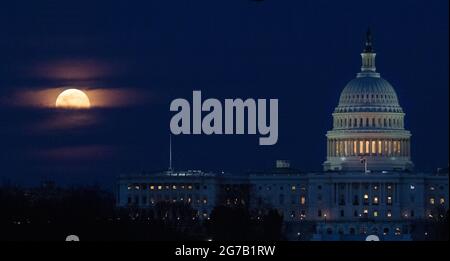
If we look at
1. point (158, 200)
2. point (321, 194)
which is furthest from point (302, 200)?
point (158, 200)

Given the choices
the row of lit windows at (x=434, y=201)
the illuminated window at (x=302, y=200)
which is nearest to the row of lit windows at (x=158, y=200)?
the illuminated window at (x=302, y=200)

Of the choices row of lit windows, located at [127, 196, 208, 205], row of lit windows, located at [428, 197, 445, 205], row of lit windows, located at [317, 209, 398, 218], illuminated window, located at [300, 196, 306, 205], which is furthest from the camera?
illuminated window, located at [300, 196, 306, 205]

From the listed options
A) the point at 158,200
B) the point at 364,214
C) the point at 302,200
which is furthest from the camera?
the point at 302,200

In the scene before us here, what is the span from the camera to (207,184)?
19362 cm

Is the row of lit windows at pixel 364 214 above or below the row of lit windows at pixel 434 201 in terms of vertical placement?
below

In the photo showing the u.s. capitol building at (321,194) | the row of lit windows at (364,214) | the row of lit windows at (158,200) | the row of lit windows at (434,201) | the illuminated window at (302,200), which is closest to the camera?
the row of lit windows at (158,200)

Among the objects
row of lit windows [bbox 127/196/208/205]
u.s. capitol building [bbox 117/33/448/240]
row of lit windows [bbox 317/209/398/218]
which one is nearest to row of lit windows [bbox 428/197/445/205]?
u.s. capitol building [bbox 117/33/448/240]

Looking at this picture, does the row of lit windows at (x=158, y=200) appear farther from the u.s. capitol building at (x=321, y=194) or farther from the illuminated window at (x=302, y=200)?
the illuminated window at (x=302, y=200)

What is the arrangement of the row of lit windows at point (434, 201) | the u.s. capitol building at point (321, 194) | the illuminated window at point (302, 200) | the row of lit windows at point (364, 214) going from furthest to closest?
the illuminated window at point (302, 200) < the row of lit windows at point (434, 201) < the row of lit windows at point (364, 214) < the u.s. capitol building at point (321, 194)

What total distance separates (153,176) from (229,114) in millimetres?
133517

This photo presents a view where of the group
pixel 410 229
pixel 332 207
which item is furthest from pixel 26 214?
pixel 332 207

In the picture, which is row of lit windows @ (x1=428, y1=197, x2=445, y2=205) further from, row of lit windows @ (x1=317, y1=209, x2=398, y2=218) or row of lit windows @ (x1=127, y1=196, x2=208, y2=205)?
row of lit windows @ (x1=127, y1=196, x2=208, y2=205)

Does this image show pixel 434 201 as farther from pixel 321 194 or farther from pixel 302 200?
pixel 302 200

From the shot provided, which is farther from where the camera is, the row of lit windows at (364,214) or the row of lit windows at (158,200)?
the row of lit windows at (364,214)
